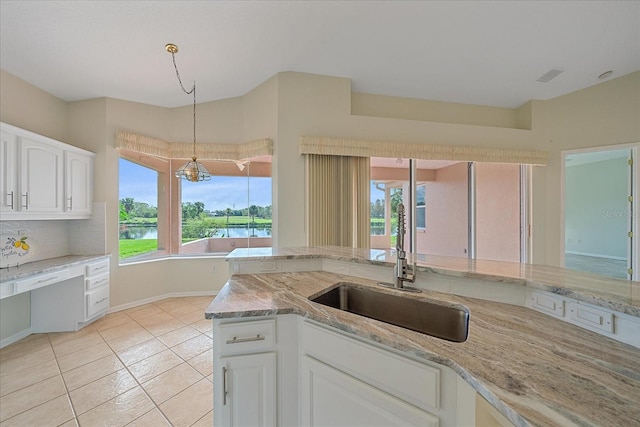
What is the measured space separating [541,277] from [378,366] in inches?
38.2

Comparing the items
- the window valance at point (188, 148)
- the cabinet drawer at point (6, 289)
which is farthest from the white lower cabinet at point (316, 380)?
the window valance at point (188, 148)

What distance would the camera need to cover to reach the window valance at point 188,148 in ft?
12.3

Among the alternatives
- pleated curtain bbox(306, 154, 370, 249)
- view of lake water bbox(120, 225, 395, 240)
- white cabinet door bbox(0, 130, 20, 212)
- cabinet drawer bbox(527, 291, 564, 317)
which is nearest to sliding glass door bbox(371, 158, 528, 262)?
pleated curtain bbox(306, 154, 370, 249)

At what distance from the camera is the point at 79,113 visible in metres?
3.70

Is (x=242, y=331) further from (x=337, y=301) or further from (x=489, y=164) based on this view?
(x=489, y=164)

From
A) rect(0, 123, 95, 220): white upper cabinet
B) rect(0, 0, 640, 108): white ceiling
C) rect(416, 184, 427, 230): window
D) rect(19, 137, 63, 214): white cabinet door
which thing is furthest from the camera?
rect(416, 184, 427, 230): window

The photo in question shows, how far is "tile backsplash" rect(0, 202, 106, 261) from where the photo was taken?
3271 mm

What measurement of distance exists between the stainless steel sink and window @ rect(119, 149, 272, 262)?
2.71m

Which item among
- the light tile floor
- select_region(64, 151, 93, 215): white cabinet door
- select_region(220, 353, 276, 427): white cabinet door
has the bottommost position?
the light tile floor

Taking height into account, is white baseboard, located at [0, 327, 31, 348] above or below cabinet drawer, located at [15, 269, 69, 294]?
below

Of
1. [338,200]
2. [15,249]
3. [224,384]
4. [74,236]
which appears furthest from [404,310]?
[74,236]

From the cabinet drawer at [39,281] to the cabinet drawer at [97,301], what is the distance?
16.9 inches

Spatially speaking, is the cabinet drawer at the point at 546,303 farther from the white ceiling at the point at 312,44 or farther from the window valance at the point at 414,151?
the window valance at the point at 414,151

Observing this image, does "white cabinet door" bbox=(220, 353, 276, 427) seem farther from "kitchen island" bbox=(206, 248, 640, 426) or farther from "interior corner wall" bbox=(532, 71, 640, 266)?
"interior corner wall" bbox=(532, 71, 640, 266)
